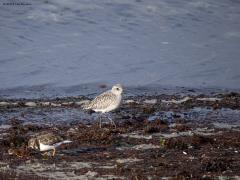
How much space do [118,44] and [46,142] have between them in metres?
16.2

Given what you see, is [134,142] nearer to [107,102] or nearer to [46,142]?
[46,142]

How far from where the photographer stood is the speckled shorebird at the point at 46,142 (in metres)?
12.1

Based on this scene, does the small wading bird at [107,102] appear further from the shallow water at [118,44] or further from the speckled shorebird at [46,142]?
the shallow water at [118,44]

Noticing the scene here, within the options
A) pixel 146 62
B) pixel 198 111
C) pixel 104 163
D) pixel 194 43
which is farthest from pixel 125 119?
pixel 194 43

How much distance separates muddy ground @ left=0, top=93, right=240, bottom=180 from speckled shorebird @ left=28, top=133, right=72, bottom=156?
0.17 meters

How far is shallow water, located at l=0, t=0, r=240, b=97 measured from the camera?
23.1 metres

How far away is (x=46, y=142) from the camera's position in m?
12.1

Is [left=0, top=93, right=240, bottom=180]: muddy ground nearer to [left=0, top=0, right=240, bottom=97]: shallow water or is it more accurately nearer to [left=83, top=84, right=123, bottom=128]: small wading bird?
[left=83, top=84, right=123, bottom=128]: small wading bird

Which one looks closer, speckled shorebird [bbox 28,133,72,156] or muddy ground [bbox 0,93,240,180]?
muddy ground [bbox 0,93,240,180]

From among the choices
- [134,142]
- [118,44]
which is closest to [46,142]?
[134,142]

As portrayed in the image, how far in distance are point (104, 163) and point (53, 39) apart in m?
17.7

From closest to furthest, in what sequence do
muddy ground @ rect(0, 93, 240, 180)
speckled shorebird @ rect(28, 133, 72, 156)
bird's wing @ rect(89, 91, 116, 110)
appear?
muddy ground @ rect(0, 93, 240, 180), speckled shorebird @ rect(28, 133, 72, 156), bird's wing @ rect(89, 91, 116, 110)

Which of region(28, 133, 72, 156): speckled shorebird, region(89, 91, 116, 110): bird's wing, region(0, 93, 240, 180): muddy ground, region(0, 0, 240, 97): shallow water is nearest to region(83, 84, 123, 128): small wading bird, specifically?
region(89, 91, 116, 110): bird's wing

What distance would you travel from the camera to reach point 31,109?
17703 mm
